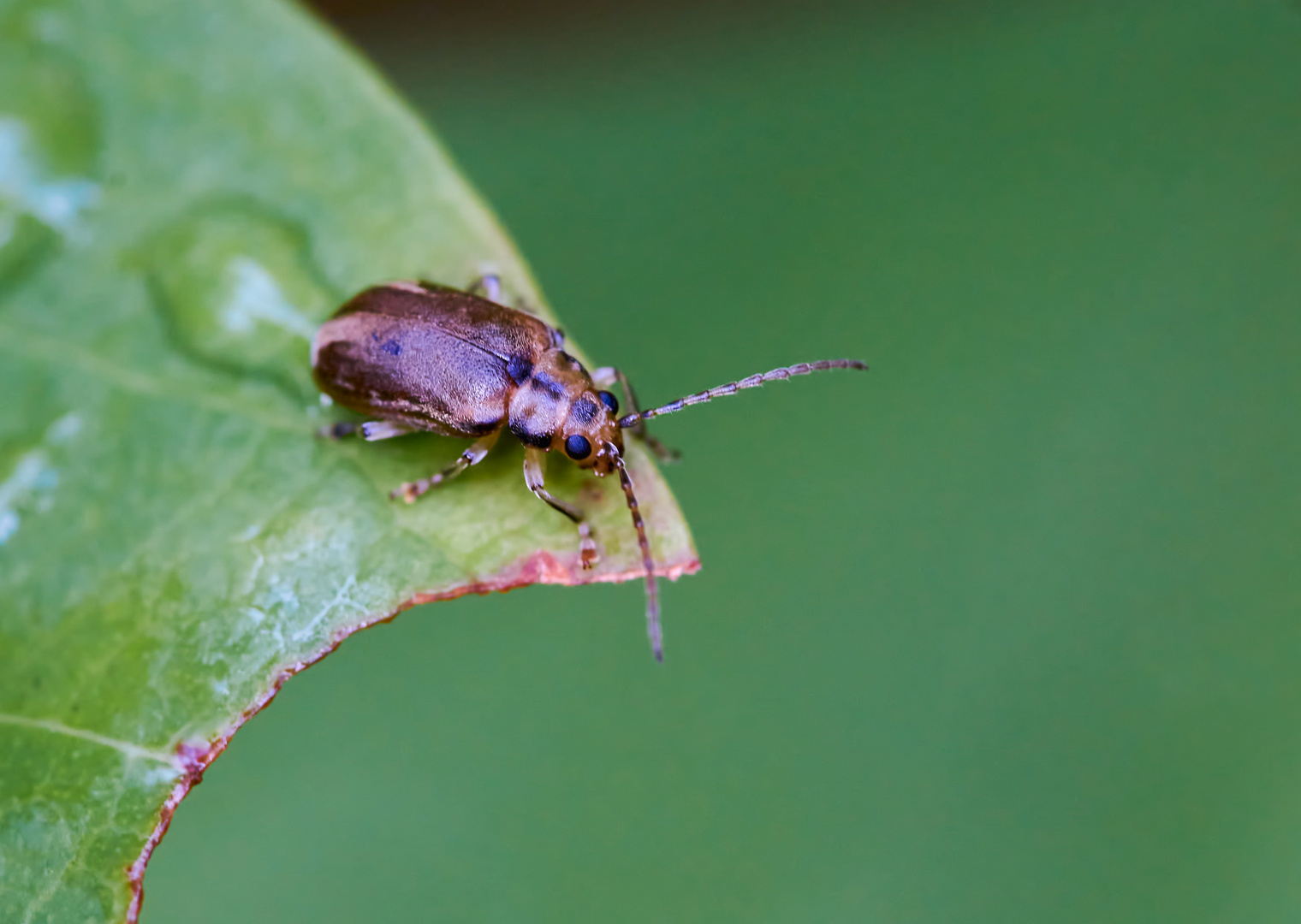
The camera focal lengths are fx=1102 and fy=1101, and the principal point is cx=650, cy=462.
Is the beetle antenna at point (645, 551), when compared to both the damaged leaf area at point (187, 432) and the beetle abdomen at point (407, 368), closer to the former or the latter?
the damaged leaf area at point (187, 432)

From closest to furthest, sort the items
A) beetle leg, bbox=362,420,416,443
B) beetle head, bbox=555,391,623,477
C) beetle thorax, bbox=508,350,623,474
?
1. beetle leg, bbox=362,420,416,443
2. beetle head, bbox=555,391,623,477
3. beetle thorax, bbox=508,350,623,474

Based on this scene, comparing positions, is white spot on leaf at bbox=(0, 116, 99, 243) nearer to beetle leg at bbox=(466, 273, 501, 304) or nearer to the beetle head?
beetle leg at bbox=(466, 273, 501, 304)

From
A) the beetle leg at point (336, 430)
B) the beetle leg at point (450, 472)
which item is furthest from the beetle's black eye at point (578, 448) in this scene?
the beetle leg at point (336, 430)

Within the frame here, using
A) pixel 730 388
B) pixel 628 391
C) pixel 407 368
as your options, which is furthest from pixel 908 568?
pixel 407 368

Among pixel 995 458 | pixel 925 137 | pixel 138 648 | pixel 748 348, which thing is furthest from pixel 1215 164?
pixel 138 648

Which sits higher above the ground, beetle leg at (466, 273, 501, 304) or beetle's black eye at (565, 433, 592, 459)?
beetle leg at (466, 273, 501, 304)

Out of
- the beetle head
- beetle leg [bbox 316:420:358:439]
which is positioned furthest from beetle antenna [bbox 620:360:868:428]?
beetle leg [bbox 316:420:358:439]
